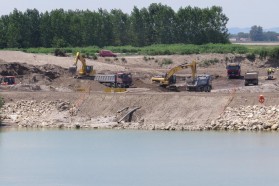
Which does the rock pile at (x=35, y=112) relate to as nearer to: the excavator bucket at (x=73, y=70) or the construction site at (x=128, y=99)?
the construction site at (x=128, y=99)

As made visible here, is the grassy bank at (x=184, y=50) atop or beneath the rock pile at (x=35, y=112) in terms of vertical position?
atop

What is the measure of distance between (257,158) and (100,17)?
256 ft

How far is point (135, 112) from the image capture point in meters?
59.9

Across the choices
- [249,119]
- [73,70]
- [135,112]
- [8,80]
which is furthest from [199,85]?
[8,80]

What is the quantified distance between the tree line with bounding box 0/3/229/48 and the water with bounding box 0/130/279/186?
58632mm

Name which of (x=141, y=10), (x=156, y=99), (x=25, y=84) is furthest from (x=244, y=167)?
(x=141, y=10)

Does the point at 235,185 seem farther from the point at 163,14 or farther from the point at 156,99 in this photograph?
the point at 163,14

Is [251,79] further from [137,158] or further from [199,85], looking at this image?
[137,158]

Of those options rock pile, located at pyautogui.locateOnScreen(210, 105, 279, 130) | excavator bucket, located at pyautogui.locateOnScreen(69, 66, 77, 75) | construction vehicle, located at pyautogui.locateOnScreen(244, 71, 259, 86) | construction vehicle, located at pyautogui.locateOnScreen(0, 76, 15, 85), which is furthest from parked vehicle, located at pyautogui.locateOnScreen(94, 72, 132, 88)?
rock pile, located at pyautogui.locateOnScreen(210, 105, 279, 130)

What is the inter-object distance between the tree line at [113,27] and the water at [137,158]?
58.6 m

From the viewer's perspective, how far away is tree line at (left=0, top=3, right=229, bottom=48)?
11619 centimetres

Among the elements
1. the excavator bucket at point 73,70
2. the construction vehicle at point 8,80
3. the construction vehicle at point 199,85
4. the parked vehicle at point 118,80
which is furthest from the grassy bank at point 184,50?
the construction vehicle at point 199,85

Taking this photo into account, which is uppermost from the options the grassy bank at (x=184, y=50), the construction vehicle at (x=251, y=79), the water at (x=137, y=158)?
the grassy bank at (x=184, y=50)

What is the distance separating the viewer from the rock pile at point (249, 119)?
178ft
